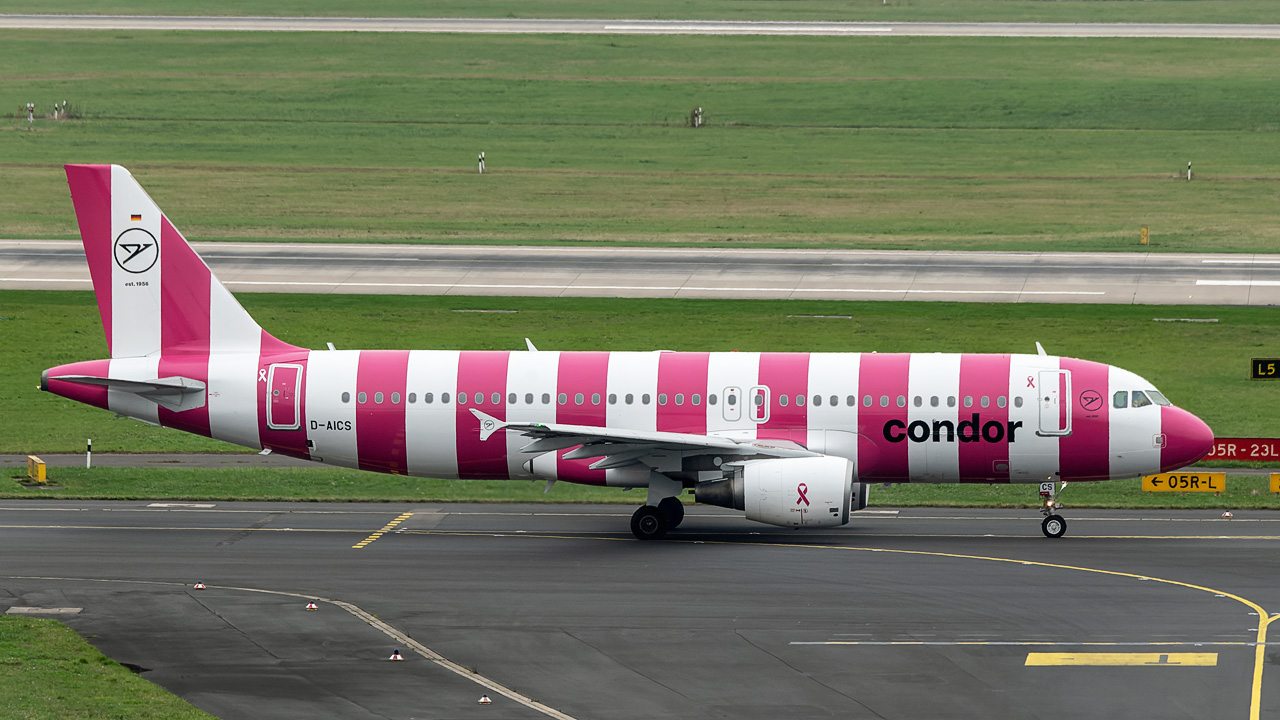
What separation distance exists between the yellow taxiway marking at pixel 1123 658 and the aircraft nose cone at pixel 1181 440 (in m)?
10.3

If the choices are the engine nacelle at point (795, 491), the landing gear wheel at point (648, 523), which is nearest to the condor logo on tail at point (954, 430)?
the engine nacelle at point (795, 491)

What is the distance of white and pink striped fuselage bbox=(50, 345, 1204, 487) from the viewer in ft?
132

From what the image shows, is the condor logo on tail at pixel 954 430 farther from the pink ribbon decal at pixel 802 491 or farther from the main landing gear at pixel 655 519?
the main landing gear at pixel 655 519

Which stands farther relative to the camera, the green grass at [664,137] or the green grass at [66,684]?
the green grass at [664,137]

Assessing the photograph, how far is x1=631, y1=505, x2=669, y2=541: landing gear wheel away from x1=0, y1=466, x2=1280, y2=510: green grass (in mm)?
5054

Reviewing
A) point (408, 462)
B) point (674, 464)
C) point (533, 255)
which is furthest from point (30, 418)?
point (533, 255)

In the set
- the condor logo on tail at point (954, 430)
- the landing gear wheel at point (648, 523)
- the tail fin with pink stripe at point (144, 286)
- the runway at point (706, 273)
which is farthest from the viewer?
the runway at point (706, 273)

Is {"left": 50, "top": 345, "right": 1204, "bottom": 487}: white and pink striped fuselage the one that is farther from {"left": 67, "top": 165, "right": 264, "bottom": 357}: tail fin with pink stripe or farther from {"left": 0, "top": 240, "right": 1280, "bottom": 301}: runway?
{"left": 0, "top": 240, "right": 1280, "bottom": 301}: runway

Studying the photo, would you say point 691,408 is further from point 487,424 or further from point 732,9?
point 732,9

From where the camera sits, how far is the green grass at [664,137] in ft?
311

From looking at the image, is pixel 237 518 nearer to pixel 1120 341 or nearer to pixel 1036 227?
pixel 1120 341

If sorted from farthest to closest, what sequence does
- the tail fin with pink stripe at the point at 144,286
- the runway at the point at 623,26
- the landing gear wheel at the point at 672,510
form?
the runway at the point at 623,26, the tail fin with pink stripe at the point at 144,286, the landing gear wheel at the point at 672,510

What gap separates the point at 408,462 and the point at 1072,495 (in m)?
18.8

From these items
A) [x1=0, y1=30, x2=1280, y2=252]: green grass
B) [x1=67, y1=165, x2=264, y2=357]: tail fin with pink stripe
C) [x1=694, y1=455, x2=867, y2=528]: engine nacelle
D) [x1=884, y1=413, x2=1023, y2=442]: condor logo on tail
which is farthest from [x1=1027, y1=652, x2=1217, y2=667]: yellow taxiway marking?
[x1=0, y1=30, x2=1280, y2=252]: green grass
